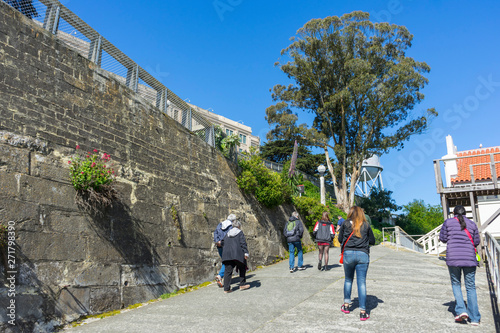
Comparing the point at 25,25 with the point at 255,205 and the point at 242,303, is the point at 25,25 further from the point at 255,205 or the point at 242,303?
the point at 255,205

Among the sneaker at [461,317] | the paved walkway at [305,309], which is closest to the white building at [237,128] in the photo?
the paved walkway at [305,309]

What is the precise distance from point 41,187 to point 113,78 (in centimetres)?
284

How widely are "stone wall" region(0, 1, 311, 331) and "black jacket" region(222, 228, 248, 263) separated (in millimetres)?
1383

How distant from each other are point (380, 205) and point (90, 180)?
2901cm

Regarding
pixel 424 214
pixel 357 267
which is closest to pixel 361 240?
pixel 357 267

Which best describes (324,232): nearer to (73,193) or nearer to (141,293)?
(141,293)

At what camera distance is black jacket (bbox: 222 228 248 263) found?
751cm

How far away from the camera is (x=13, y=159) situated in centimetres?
548

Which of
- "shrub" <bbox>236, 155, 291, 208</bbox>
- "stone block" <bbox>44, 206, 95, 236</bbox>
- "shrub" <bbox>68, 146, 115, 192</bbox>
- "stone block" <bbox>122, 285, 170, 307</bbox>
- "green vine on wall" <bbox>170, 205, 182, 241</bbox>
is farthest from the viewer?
"shrub" <bbox>236, 155, 291, 208</bbox>

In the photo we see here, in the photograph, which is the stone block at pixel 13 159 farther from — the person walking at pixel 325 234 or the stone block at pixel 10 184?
the person walking at pixel 325 234

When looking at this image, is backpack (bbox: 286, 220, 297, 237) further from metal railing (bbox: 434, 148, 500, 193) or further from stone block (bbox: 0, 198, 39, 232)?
metal railing (bbox: 434, 148, 500, 193)

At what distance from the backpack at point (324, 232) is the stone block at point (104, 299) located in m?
5.29

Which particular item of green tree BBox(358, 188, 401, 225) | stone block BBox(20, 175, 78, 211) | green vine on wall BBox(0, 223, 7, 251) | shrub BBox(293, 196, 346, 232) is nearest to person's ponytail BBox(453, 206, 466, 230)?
stone block BBox(20, 175, 78, 211)

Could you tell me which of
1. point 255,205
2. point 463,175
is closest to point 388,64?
point 463,175
